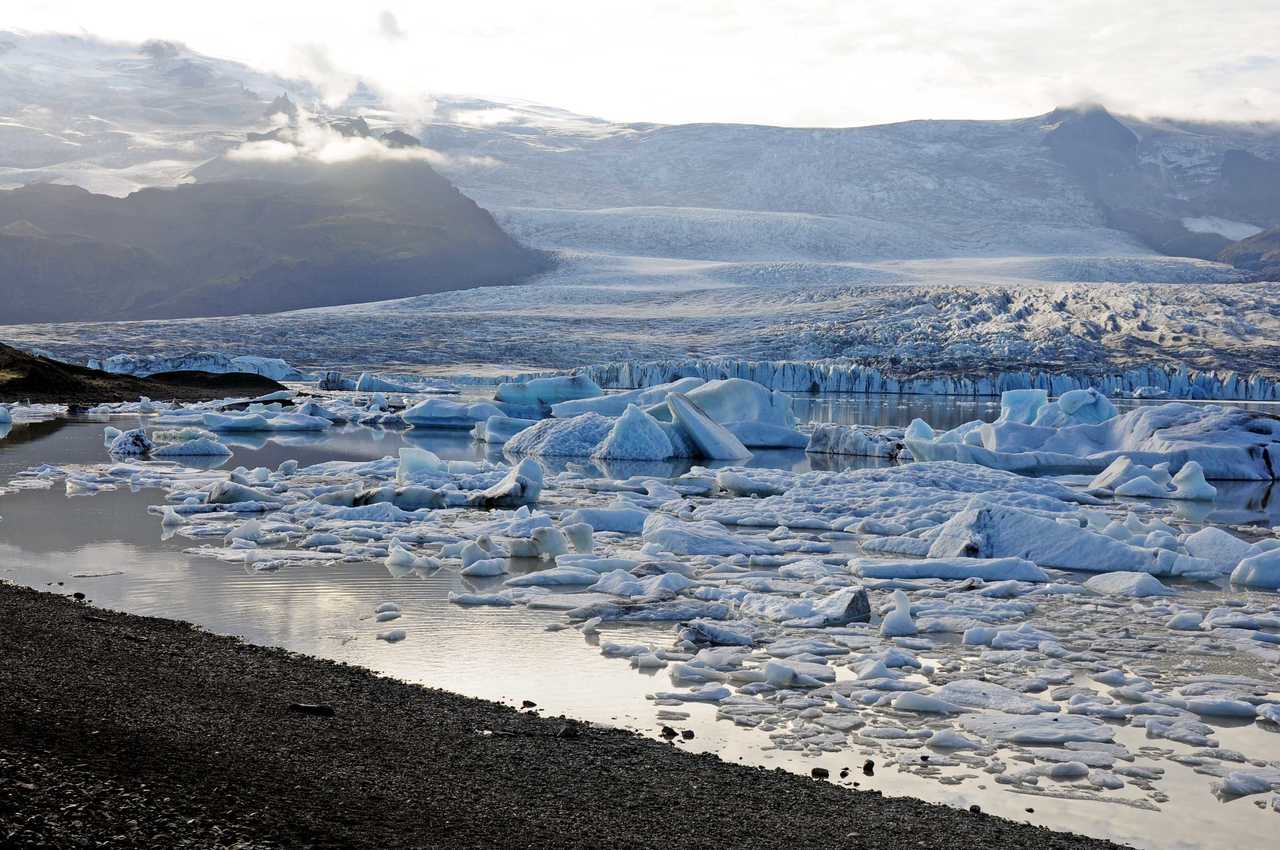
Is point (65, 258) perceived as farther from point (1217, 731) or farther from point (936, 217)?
point (1217, 731)

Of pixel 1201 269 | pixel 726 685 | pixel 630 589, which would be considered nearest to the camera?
pixel 726 685

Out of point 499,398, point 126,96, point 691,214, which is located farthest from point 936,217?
point 126,96

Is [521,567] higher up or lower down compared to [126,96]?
lower down

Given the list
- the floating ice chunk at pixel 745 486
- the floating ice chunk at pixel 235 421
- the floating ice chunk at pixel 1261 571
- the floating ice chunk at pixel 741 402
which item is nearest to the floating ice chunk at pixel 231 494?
the floating ice chunk at pixel 745 486

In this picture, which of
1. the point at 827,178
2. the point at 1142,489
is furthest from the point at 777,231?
the point at 1142,489

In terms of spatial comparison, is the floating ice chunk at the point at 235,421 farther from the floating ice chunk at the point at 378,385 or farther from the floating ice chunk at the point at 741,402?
the floating ice chunk at the point at 378,385

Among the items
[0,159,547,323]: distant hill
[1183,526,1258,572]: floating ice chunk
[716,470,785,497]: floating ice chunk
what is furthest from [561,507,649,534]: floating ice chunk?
[0,159,547,323]: distant hill

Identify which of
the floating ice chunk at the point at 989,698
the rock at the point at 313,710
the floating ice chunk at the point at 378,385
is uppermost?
the rock at the point at 313,710
